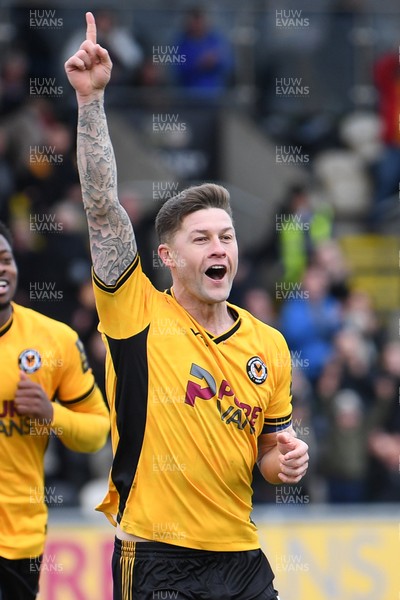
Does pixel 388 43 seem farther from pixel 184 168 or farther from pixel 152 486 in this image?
pixel 152 486

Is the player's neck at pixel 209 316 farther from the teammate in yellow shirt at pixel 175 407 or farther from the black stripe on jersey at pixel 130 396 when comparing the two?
the black stripe on jersey at pixel 130 396

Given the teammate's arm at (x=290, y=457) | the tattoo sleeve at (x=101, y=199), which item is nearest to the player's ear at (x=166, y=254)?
the tattoo sleeve at (x=101, y=199)

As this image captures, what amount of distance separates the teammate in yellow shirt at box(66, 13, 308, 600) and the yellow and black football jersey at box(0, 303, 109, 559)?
3.61ft

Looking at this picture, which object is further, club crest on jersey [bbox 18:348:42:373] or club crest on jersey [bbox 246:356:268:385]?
club crest on jersey [bbox 18:348:42:373]

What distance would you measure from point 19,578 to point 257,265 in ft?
25.2

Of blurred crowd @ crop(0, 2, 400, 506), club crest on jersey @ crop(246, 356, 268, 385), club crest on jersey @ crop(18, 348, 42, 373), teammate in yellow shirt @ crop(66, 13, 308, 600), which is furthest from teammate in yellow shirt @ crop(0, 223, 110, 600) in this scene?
blurred crowd @ crop(0, 2, 400, 506)

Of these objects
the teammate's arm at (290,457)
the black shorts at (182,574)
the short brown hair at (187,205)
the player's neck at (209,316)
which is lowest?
the black shorts at (182,574)

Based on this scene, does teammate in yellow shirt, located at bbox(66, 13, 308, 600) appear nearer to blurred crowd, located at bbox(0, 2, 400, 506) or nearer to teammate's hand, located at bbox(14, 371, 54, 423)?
teammate's hand, located at bbox(14, 371, 54, 423)

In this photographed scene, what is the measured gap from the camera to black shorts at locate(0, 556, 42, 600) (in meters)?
6.54

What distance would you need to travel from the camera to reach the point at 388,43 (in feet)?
52.0

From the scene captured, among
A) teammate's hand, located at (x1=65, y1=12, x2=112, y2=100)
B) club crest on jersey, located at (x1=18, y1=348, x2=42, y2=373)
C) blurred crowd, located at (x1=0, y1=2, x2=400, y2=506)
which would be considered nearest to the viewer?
teammate's hand, located at (x1=65, y1=12, x2=112, y2=100)

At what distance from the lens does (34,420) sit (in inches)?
260

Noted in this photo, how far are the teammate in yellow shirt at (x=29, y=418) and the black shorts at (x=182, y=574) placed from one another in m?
1.21

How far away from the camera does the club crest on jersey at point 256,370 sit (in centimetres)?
561
